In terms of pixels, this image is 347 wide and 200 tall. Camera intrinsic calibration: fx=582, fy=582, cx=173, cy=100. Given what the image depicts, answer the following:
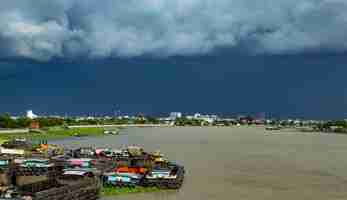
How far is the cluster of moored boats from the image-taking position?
25.8 metres

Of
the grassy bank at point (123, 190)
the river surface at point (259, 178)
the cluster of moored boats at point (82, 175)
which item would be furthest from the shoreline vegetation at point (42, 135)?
the grassy bank at point (123, 190)

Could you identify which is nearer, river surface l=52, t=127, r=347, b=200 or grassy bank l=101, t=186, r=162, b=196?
grassy bank l=101, t=186, r=162, b=196

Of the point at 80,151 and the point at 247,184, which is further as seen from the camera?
the point at 80,151

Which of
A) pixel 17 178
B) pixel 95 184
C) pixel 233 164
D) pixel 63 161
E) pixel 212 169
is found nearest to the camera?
pixel 95 184

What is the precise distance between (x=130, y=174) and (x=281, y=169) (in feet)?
51.7

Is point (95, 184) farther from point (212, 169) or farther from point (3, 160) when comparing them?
point (212, 169)

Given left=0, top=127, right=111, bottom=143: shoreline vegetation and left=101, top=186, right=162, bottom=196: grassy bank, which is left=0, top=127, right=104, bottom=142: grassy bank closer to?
left=0, top=127, right=111, bottom=143: shoreline vegetation

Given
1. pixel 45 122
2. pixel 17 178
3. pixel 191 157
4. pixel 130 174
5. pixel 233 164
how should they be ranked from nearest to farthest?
pixel 17 178
pixel 130 174
pixel 233 164
pixel 191 157
pixel 45 122

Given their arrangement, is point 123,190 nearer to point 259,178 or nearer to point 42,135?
point 259,178

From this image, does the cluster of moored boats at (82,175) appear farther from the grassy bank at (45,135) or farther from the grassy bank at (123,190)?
the grassy bank at (45,135)

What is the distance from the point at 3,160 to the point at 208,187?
14339 mm

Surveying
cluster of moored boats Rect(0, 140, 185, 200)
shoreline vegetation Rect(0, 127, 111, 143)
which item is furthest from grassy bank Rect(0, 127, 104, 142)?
cluster of moored boats Rect(0, 140, 185, 200)

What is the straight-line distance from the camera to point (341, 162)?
169 ft

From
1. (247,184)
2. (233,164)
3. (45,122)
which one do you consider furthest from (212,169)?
(45,122)
